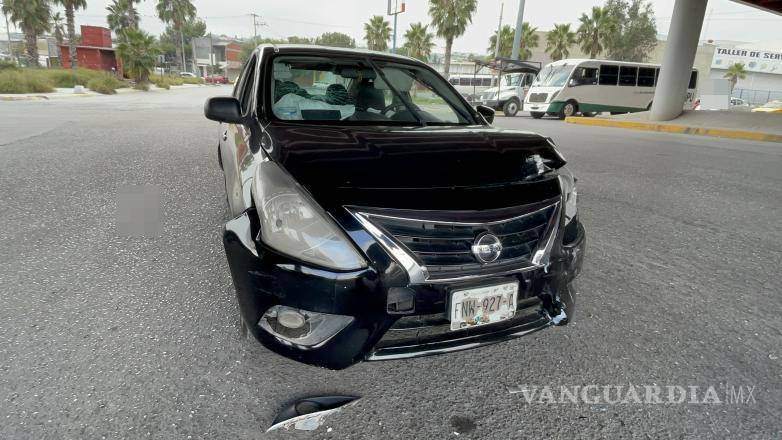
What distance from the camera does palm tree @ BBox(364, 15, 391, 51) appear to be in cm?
4541

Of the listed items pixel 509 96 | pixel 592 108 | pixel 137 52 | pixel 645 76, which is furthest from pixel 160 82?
pixel 645 76

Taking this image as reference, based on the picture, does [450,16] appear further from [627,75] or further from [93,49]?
[93,49]

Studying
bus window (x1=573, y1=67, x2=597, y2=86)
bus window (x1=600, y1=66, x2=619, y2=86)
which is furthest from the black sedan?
bus window (x1=600, y1=66, x2=619, y2=86)

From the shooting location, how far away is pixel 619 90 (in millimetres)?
19312

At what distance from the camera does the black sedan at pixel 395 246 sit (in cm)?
153

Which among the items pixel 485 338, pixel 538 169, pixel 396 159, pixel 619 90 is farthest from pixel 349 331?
pixel 619 90

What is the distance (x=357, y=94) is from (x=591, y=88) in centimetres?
1862

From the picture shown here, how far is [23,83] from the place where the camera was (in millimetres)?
21922

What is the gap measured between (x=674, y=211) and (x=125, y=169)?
6.03 metres

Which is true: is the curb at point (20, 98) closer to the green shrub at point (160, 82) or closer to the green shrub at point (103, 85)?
the green shrub at point (103, 85)

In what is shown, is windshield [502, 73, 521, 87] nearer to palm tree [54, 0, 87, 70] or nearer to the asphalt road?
the asphalt road

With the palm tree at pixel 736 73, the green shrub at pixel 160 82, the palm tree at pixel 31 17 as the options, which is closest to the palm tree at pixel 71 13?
the palm tree at pixel 31 17

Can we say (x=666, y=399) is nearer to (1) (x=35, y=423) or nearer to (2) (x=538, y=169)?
(2) (x=538, y=169)

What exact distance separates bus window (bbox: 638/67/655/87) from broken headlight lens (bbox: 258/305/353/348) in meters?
21.6
